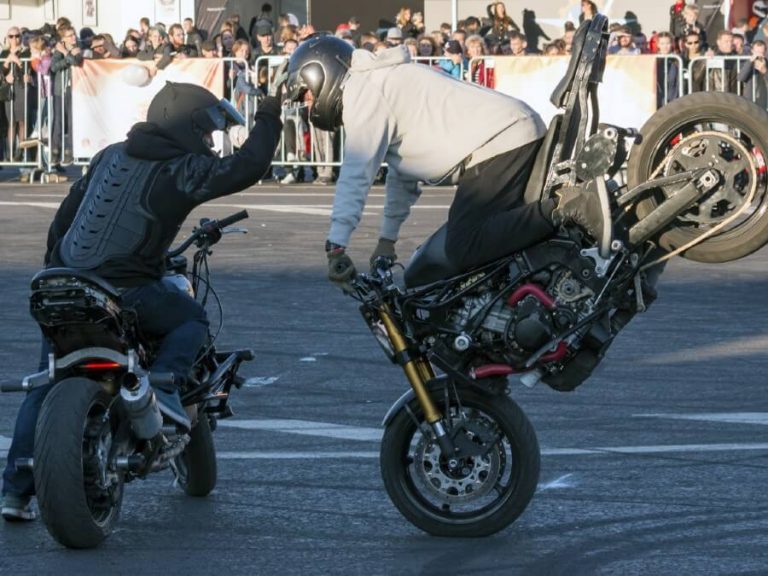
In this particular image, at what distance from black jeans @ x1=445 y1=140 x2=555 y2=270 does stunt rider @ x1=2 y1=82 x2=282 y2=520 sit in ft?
2.29

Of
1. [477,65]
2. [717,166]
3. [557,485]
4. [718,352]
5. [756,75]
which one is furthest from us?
[477,65]

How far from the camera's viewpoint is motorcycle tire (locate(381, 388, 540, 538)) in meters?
→ 6.16

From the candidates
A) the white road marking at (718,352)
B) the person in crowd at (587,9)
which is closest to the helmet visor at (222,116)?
the white road marking at (718,352)

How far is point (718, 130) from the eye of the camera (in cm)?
658

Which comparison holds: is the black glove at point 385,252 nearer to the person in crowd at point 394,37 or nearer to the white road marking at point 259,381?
the white road marking at point 259,381

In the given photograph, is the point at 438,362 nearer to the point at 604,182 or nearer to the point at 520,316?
the point at 520,316

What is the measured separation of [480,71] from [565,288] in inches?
626

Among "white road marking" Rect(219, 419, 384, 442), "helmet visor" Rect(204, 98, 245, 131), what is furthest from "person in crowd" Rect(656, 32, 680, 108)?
"helmet visor" Rect(204, 98, 245, 131)

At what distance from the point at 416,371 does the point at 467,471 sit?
1.27ft

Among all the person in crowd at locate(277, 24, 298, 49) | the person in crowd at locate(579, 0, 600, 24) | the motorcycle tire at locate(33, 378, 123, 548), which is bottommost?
the motorcycle tire at locate(33, 378, 123, 548)

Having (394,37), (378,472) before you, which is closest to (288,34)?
(394,37)

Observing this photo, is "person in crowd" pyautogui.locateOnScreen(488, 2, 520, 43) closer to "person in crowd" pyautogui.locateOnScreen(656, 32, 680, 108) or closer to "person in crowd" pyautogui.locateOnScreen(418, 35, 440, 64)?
"person in crowd" pyautogui.locateOnScreen(418, 35, 440, 64)

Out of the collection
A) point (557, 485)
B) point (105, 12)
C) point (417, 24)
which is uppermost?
point (105, 12)

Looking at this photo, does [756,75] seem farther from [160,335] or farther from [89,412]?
[89,412]
